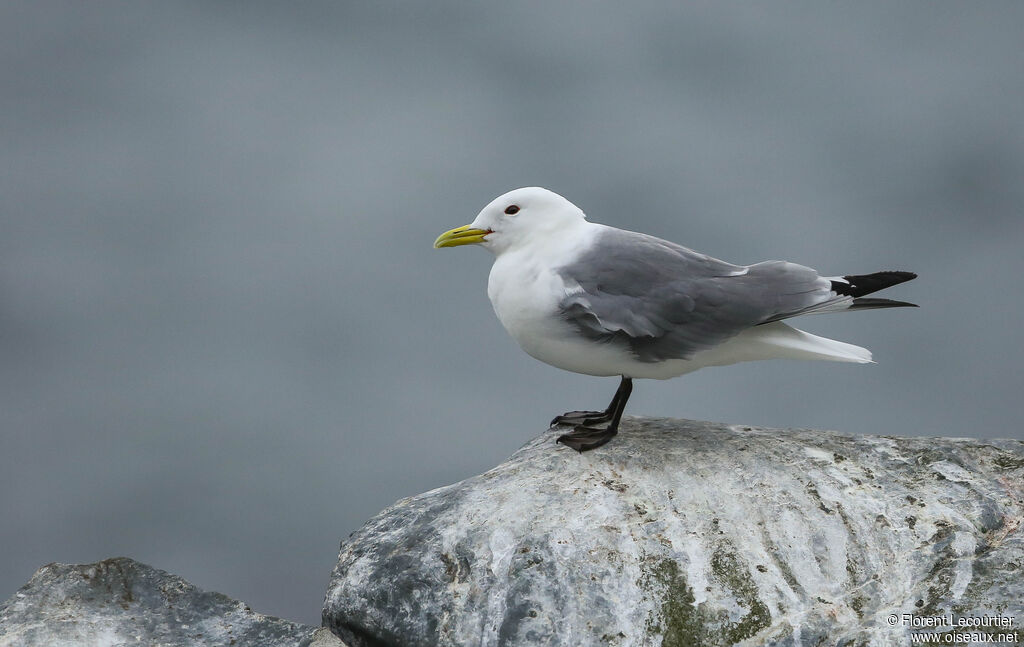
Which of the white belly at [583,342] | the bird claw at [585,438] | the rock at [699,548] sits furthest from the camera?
the bird claw at [585,438]

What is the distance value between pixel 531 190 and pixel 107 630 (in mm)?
2825

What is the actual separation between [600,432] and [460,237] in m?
1.19

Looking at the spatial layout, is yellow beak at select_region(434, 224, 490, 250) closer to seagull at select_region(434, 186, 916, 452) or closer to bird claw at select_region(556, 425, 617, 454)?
seagull at select_region(434, 186, 916, 452)

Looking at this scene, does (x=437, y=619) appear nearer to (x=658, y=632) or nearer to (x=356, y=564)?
(x=356, y=564)

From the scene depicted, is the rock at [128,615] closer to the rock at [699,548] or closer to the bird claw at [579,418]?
the rock at [699,548]

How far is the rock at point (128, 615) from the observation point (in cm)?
506

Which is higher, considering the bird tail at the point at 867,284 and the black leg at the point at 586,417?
the bird tail at the point at 867,284

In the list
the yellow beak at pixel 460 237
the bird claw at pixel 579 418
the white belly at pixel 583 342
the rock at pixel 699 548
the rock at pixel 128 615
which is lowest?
the rock at pixel 128 615

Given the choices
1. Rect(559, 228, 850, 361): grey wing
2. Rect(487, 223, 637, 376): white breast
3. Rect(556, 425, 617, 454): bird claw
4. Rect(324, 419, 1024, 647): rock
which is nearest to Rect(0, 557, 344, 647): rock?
Rect(324, 419, 1024, 647): rock

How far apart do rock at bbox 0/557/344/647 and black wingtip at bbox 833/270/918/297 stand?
2.77 meters

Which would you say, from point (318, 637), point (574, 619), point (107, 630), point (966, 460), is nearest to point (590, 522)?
point (574, 619)

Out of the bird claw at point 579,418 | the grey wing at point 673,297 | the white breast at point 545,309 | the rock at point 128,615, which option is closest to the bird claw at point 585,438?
the bird claw at point 579,418

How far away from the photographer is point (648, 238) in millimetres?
5441

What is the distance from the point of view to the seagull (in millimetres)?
5090
